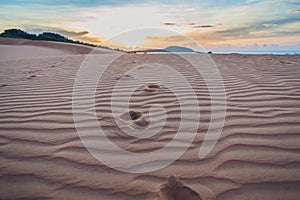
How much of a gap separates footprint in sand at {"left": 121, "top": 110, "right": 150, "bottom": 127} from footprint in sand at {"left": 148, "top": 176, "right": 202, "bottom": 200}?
3.05ft

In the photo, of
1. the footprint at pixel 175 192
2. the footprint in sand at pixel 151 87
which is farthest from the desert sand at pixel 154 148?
the footprint in sand at pixel 151 87

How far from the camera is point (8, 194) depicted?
4.82 ft

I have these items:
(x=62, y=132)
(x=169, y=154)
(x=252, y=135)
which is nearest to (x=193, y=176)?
(x=169, y=154)

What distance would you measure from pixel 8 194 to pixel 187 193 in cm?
112

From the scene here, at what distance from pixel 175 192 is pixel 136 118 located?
1.22 m

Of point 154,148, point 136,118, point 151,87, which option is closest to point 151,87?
point 151,87

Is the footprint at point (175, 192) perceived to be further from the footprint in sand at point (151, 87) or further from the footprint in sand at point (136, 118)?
the footprint in sand at point (151, 87)

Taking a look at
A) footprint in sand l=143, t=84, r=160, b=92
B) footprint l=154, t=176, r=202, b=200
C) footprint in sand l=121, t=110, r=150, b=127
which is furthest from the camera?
footprint in sand l=143, t=84, r=160, b=92

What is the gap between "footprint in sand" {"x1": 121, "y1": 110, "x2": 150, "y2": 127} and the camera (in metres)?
2.39

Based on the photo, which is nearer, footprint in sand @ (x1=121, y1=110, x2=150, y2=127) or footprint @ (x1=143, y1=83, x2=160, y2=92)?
footprint in sand @ (x1=121, y1=110, x2=150, y2=127)

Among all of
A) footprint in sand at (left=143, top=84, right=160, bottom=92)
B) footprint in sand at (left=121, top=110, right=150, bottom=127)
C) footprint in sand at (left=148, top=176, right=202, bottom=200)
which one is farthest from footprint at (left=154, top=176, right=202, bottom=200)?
footprint in sand at (left=143, top=84, right=160, bottom=92)

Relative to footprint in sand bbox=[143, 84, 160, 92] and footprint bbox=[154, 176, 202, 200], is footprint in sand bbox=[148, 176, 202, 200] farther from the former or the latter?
footprint in sand bbox=[143, 84, 160, 92]

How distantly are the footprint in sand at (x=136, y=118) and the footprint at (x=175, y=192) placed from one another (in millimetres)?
928

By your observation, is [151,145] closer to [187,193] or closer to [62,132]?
[187,193]
